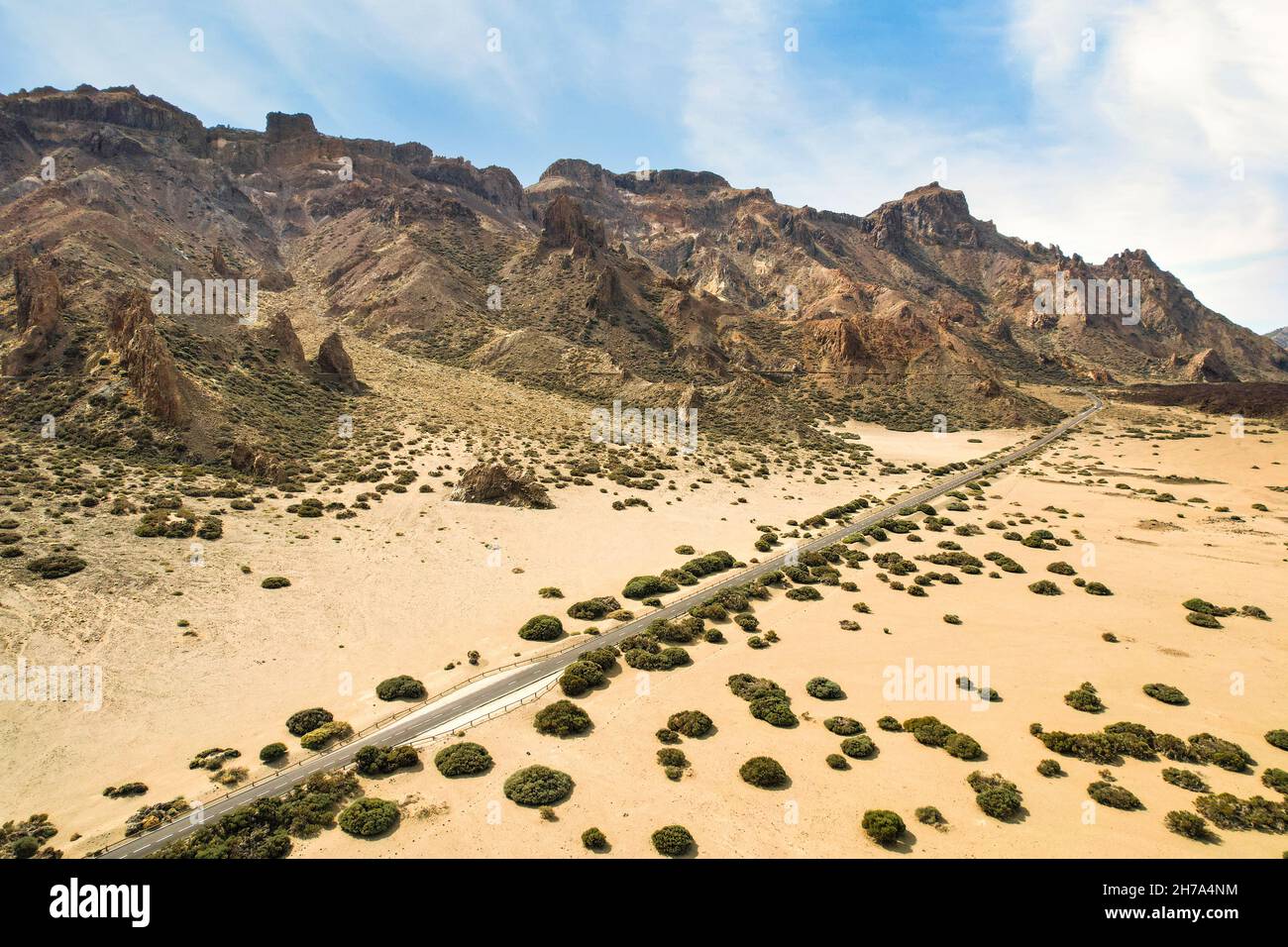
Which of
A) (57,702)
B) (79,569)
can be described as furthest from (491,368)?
(57,702)

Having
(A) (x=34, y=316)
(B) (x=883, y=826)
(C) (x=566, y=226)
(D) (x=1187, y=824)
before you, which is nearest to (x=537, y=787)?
(B) (x=883, y=826)

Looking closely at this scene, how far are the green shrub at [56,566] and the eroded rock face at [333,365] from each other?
5942cm

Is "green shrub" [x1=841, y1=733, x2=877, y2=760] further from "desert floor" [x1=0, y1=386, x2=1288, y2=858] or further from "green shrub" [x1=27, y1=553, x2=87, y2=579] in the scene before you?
"green shrub" [x1=27, y1=553, x2=87, y2=579]

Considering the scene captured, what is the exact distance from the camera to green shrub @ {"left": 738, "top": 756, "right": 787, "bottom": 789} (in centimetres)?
2714

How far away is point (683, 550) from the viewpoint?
5847 centimetres

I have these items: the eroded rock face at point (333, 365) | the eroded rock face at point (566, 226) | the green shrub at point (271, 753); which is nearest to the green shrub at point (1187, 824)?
the green shrub at point (271, 753)

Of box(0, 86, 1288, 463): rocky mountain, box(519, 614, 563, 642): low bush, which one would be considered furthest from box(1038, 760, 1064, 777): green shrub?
box(0, 86, 1288, 463): rocky mountain

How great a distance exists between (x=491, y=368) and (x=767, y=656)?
9731cm

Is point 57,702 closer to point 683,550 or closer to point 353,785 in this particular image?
point 353,785

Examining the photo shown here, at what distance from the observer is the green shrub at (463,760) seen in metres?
27.8

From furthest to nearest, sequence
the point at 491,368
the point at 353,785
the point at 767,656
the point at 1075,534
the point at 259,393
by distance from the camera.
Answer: the point at 491,368 < the point at 259,393 < the point at 1075,534 < the point at 767,656 < the point at 353,785

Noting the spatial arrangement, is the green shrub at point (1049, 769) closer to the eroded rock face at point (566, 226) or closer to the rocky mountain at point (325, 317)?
the rocky mountain at point (325, 317)

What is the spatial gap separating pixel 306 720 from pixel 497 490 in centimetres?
3837

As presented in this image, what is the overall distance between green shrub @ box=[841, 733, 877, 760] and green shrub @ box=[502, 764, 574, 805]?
13.8 metres
